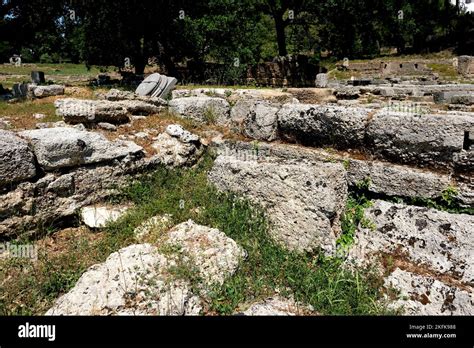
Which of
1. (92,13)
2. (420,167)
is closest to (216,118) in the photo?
(420,167)

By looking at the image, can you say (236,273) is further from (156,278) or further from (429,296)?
(429,296)

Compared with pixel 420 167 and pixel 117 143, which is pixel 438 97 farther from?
pixel 117 143

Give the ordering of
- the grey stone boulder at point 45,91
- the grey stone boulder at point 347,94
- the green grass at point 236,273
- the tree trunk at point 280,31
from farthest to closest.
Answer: the tree trunk at point 280,31
the grey stone boulder at point 45,91
the grey stone boulder at point 347,94
the green grass at point 236,273

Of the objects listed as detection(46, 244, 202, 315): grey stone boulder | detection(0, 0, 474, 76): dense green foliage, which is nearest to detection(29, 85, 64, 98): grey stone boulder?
detection(0, 0, 474, 76): dense green foliage

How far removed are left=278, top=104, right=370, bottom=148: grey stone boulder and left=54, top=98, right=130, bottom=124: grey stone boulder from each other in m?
2.74

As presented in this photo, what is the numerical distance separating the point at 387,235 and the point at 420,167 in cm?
91

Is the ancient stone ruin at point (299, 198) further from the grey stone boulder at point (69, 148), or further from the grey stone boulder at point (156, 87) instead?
the grey stone boulder at point (156, 87)

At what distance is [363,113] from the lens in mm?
4789

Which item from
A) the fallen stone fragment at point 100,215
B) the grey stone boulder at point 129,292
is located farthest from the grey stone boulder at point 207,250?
the fallen stone fragment at point 100,215

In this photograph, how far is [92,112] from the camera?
19.4ft

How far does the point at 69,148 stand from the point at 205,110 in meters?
3.20

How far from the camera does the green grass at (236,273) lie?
11.3ft

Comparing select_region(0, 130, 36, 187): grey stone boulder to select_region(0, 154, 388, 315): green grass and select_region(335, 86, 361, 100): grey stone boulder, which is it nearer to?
select_region(0, 154, 388, 315): green grass

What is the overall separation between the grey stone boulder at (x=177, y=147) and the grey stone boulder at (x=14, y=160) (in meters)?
1.78
